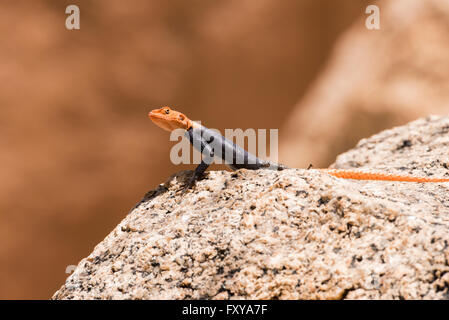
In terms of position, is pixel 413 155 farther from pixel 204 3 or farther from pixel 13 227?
pixel 13 227

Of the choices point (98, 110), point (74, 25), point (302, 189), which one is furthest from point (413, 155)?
point (74, 25)

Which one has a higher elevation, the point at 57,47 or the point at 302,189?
the point at 57,47

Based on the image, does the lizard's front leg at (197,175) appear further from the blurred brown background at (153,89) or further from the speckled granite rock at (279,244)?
the blurred brown background at (153,89)

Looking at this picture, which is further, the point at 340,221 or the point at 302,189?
the point at 302,189

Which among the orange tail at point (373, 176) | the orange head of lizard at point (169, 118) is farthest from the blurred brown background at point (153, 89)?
the orange tail at point (373, 176)

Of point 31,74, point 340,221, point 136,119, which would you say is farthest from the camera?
point 136,119

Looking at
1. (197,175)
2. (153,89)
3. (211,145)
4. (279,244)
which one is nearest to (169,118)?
(211,145)

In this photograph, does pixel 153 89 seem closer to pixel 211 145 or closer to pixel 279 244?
pixel 211 145
